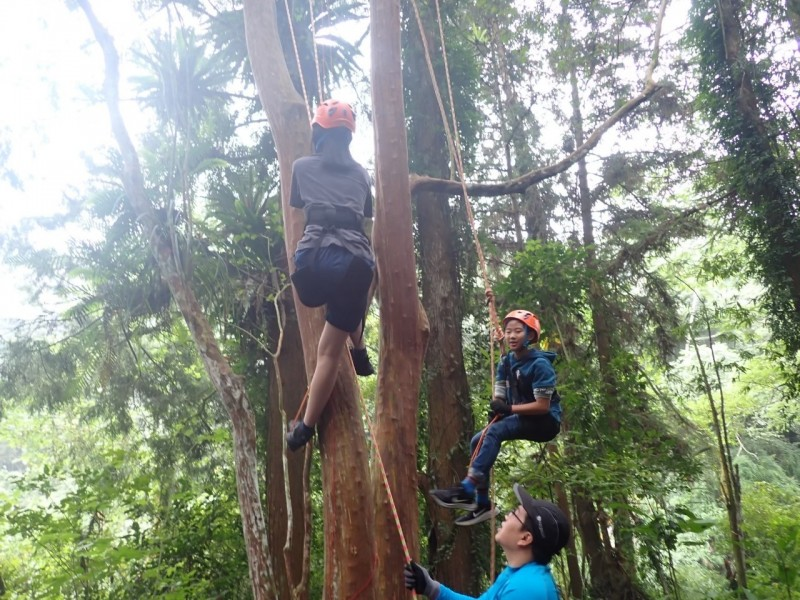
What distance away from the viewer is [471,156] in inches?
275

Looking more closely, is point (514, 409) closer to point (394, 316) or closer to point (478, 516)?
point (478, 516)

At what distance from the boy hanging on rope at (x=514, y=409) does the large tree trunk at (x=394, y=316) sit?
11.1 inches

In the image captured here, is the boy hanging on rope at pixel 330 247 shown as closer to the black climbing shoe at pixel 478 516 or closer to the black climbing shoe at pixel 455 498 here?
the black climbing shoe at pixel 455 498

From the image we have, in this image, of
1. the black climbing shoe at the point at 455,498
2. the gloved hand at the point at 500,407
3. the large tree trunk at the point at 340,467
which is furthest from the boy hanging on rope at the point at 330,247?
the gloved hand at the point at 500,407

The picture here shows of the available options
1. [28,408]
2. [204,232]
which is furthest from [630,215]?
[28,408]

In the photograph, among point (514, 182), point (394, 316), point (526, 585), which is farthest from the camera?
point (514, 182)

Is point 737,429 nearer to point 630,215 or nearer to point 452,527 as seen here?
point 630,215

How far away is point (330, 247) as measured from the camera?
8.87 ft

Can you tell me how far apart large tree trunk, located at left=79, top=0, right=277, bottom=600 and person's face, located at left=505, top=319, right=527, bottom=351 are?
2371mm

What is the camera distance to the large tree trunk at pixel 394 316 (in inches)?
107

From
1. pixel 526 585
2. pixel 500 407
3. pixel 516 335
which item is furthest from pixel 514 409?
pixel 526 585

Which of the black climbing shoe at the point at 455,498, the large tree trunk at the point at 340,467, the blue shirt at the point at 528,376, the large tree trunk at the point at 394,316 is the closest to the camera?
the large tree trunk at the point at 340,467

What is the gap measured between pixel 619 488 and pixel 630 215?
22.1 ft

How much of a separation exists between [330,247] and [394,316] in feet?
1.76
